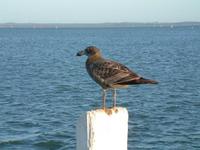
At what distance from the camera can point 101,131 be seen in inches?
218

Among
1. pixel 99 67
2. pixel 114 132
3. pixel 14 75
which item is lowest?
pixel 14 75

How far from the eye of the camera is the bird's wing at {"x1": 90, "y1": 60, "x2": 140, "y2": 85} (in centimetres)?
686

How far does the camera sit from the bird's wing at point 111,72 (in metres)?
6.86

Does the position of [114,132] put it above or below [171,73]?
above

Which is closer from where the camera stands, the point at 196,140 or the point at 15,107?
the point at 196,140

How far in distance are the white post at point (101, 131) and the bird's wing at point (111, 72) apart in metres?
1.14

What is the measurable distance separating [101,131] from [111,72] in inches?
65.5

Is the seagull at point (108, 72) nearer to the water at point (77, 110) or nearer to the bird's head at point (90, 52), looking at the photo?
the bird's head at point (90, 52)

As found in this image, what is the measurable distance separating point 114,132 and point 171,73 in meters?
51.7

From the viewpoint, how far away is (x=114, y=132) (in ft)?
18.4

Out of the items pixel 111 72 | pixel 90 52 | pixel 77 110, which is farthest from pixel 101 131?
pixel 77 110

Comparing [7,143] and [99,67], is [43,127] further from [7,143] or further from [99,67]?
[99,67]

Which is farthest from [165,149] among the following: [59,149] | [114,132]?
[114,132]

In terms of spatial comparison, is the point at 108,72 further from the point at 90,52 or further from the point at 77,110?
the point at 77,110
